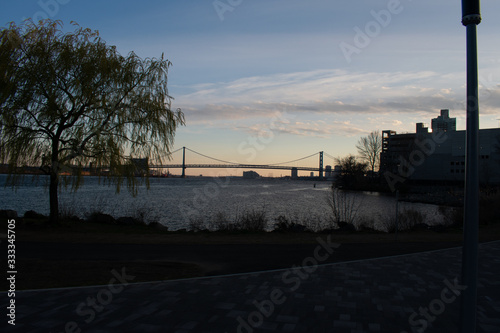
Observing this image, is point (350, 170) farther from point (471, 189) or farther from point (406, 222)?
point (471, 189)

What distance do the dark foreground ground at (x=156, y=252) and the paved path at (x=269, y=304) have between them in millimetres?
744

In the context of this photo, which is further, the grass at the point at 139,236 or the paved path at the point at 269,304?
the grass at the point at 139,236

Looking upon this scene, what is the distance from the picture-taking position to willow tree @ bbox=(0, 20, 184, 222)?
45.6 ft

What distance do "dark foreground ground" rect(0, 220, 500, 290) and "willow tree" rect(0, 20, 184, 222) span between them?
9.75ft

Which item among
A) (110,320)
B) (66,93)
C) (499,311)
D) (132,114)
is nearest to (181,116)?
(132,114)

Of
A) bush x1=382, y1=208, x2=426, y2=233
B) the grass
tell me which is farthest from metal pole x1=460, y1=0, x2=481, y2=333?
bush x1=382, y1=208, x2=426, y2=233

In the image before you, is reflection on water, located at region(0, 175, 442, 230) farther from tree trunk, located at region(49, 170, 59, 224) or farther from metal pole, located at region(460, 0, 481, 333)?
metal pole, located at region(460, 0, 481, 333)

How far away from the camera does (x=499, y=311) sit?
5.77 metres

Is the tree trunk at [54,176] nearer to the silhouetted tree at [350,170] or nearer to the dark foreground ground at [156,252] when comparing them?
the dark foreground ground at [156,252]

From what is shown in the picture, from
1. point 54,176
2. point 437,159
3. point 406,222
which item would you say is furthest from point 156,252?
point 437,159

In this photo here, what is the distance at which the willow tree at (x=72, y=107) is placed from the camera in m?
13.9

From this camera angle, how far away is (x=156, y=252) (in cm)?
1065

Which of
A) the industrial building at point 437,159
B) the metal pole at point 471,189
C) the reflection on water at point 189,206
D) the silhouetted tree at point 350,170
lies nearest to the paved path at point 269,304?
the metal pole at point 471,189

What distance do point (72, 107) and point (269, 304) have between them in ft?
40.5
